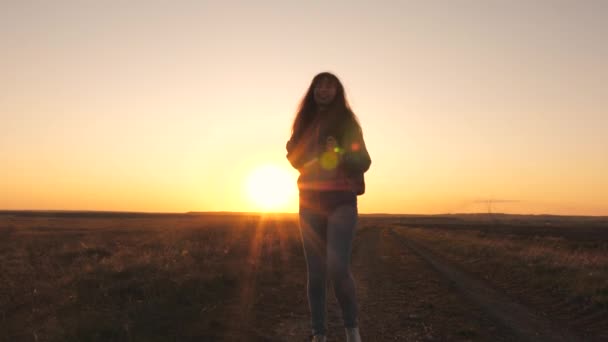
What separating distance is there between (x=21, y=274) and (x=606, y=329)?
469 inches

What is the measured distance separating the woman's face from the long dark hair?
2 centimetres

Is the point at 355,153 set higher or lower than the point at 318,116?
lower

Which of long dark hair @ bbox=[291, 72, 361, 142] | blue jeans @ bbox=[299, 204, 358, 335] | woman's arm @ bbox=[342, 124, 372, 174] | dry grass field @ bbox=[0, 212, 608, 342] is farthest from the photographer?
dry grass field @ bbox=[0, 212, 608, 342]

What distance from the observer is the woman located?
14.4 feet

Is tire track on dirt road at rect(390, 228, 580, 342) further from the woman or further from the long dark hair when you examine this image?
the long dark hair

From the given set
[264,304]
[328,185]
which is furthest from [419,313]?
[328,185]

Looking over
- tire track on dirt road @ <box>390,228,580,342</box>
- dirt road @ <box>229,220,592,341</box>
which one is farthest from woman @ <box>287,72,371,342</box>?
tire track on dirt road @ <box>390,228,580,342</box>

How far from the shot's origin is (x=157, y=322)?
7117 millimetres

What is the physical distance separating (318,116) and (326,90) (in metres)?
0.25

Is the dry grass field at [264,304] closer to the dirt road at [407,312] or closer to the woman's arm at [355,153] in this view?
the dirt road at [407,312]

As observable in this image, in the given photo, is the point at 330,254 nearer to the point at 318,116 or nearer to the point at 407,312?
the point at 318,116

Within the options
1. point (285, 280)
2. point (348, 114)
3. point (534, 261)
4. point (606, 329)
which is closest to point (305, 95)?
point (348, 114)

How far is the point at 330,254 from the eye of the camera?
439 centimetres

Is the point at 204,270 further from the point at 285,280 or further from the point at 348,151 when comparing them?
the point at 348,151
